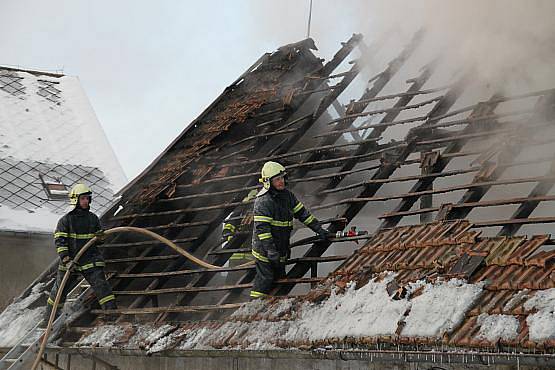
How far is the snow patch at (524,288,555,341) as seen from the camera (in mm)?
5559

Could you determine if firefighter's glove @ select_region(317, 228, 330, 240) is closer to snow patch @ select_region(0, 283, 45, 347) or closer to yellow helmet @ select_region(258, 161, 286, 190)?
yellow helmet @ select_region(258, 161, 286, 190)

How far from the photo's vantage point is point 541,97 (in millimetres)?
8758

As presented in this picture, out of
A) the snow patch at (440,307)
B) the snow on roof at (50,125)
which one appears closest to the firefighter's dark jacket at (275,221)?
the snow patch at (440,307)

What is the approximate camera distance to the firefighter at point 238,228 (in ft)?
33.9

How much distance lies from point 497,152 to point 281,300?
240 cm

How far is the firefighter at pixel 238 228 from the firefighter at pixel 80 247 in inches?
61.1

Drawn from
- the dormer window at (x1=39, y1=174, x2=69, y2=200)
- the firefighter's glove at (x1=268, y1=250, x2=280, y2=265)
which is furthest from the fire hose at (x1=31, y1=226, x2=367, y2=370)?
the dormer window at (x1=39, y1=174, x2=69, y2=200)

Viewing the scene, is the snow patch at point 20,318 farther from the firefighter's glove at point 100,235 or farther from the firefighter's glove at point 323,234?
the firefighter's glove at point 323,234

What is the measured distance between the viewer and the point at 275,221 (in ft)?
29.9

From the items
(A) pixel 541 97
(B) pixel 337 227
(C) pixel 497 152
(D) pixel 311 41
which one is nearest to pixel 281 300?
(B) pixel 337 227

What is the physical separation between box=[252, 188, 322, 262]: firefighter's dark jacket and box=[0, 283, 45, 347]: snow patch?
4.17m

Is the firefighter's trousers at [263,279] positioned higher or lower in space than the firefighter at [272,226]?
lower

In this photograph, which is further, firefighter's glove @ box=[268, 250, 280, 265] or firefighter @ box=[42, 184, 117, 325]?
Result: firefighter @ box=[42, 184, 117, 325]

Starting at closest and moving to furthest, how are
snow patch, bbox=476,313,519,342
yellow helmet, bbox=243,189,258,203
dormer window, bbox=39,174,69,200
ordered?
snow patch, bbox=476,313,519,342 → yellow helmet, bbox=243,189,258,203 → dormer window, bbox=39,174,69,200
